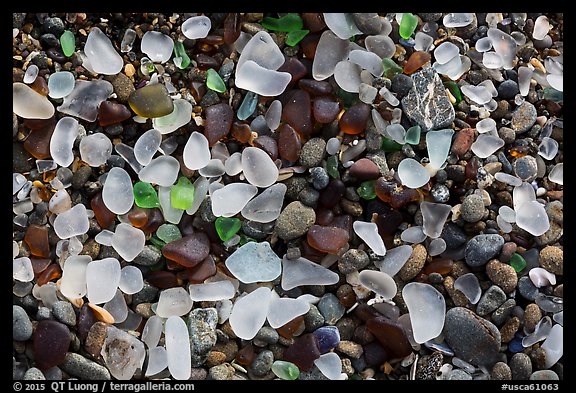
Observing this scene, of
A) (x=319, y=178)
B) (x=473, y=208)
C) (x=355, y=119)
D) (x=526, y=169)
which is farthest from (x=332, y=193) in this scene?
(x=526, y=169)

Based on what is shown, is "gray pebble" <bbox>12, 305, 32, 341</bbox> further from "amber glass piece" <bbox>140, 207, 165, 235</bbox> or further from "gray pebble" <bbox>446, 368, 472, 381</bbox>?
"gray pebble" <bbox>446, 368, 472, 381</bbox>

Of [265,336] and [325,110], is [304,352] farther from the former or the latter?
[325,110]

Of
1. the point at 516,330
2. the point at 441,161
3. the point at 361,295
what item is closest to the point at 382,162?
the point at 441,161

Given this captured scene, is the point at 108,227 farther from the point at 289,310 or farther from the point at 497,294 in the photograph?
the point at 497,294

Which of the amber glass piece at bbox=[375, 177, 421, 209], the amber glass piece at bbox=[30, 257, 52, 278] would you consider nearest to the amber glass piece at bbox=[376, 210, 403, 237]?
the amber glass piece at bbox=[375, 177, 421, 209]

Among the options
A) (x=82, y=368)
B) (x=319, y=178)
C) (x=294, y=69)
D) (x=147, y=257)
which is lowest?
(x=82, y=368)

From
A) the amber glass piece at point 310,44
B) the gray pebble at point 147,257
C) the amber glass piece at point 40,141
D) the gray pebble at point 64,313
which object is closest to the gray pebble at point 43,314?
the gray pebble at point 64,313
